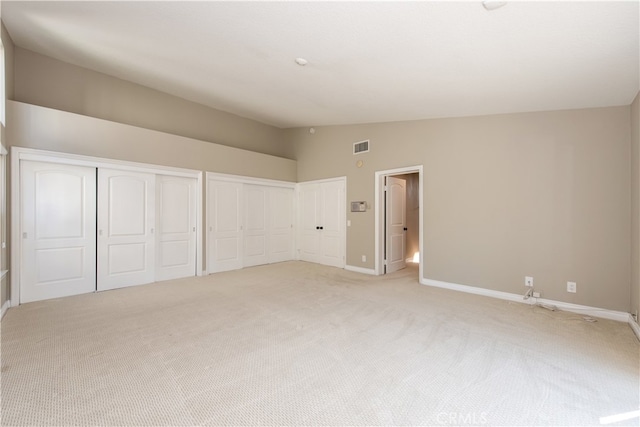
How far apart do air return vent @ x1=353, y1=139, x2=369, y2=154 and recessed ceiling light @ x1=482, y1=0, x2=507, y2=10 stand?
3755 mm

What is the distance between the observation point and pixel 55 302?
3.86 m

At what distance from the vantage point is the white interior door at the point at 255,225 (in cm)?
641

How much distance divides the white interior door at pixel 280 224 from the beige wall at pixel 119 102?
4.06 feet

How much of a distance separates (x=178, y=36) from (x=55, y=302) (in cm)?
379

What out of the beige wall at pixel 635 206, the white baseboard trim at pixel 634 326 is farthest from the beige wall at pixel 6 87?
the beige wall at pixel 635 206

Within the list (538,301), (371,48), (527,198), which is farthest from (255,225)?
(538,301)

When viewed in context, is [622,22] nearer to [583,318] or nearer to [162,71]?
[583,318]

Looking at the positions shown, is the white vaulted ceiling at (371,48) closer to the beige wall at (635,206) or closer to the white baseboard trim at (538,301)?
the beige wall at (635,206)

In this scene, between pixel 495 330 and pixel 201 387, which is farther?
pixel 495 330

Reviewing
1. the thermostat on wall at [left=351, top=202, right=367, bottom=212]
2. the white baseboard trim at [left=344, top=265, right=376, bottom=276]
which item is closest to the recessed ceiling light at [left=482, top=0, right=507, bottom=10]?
the thermostat on wall at [left=351, top=202, right=367, bottom=212]

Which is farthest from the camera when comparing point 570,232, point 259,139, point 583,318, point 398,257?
point 259,139

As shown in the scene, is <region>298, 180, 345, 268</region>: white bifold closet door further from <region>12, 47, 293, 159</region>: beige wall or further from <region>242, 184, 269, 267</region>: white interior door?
<region>12, 47, 293, 159</region>: beige wall

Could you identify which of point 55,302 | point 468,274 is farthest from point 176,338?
point 468,274

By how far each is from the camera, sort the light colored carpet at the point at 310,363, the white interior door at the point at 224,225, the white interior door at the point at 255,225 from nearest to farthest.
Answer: the light colored carpet at the point at 310,363, the white interior door at the point at 224,225, the white interior door at the point at 255,225
